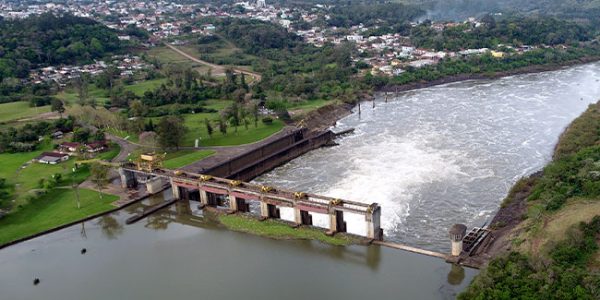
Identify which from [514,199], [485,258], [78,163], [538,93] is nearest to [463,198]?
[514,199]

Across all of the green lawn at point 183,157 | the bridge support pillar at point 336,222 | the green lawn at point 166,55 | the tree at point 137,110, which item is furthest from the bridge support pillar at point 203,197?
the green lawn at point 166,55

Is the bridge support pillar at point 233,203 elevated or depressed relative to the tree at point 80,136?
depressed

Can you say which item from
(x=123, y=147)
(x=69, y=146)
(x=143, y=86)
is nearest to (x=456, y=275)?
(x=123, y=147)

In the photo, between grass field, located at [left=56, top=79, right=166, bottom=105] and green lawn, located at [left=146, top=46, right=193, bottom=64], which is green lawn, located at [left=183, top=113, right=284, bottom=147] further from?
green lawn, located at [left=146, top=46, right=193, bottom=64]

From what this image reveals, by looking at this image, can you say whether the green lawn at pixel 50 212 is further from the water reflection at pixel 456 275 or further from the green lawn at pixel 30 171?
the water reflection at pixel 456 275

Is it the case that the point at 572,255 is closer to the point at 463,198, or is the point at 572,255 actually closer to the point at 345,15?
the point at 463,198

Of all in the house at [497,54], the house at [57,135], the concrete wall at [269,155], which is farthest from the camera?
the house at [497,54]

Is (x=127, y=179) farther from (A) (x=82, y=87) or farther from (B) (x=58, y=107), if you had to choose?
(A) (x=82, y=87)
